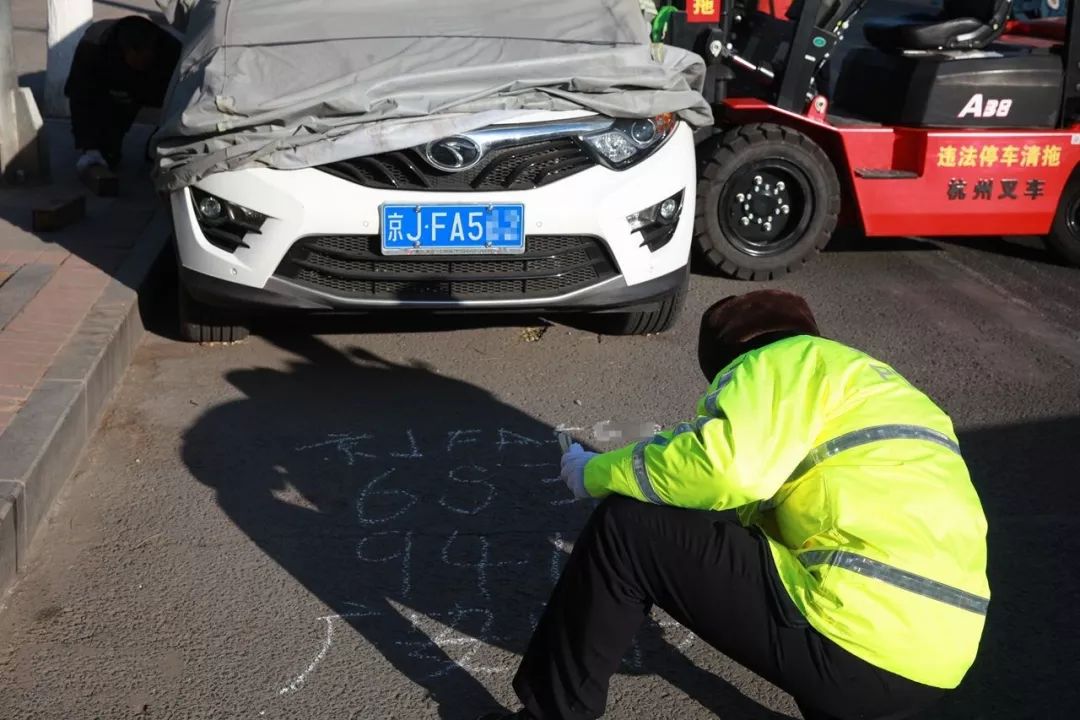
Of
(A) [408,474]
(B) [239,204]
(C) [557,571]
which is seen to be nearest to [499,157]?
(B) [239,204]

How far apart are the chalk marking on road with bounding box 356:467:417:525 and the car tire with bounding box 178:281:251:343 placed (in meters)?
1.53

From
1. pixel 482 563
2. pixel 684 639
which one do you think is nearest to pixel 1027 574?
pixel 684 639

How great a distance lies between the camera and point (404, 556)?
4238 mm

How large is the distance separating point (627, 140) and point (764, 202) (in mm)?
1814

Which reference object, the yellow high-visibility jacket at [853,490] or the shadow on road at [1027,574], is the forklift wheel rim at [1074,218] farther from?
the yellow high-visibility jacket at [853,490]

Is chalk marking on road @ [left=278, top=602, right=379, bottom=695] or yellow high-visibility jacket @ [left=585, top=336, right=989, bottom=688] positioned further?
chalk marking on road @ [left=278, top=602, right=379, bottom=695]

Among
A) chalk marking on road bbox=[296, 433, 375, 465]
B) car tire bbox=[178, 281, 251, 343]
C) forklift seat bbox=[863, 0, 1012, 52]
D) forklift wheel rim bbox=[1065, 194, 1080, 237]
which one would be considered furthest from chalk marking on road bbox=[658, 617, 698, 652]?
forklift wheel rim bbox=[1065, 194, 1080, 237]

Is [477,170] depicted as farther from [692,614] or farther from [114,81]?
[114,81]

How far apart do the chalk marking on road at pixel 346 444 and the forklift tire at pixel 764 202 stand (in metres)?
2.73

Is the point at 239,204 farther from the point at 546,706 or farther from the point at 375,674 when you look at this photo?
the point at 546,706

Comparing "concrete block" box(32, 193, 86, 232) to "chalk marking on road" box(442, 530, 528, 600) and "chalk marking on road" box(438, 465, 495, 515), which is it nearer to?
"chalk marking on road" box(438, 465, 495, 515)

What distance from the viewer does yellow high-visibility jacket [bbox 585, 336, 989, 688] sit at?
Answer: 2.74 m

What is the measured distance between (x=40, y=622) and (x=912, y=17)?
238 inches

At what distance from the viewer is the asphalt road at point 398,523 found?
359 centimetres
